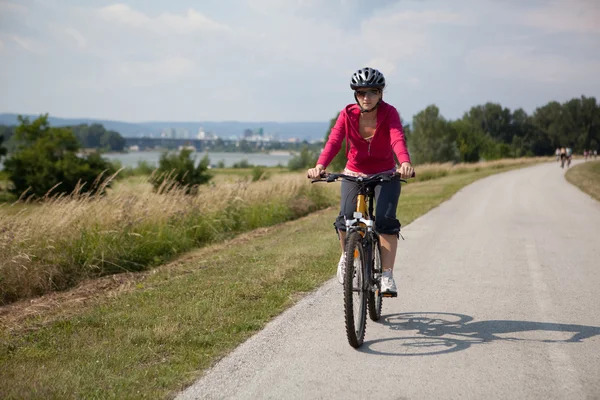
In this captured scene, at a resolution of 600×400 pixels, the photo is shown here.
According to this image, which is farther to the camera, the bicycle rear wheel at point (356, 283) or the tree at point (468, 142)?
the tree at point (468, 142)

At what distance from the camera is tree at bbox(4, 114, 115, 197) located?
43.9 meters

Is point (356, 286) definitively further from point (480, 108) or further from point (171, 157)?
point (480, 108)

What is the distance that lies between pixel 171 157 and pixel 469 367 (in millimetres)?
28898

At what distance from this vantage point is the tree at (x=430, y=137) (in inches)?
2972

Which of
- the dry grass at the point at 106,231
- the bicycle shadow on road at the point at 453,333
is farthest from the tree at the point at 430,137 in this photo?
the bicycle shadow on road at the point at 453,333

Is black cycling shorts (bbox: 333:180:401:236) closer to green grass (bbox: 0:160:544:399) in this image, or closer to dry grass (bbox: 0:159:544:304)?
green grass (bbox: 0:160:544:399)

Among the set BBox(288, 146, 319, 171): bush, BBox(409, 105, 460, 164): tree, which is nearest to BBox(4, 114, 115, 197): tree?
BBox(288, 146, 319, 171): bush

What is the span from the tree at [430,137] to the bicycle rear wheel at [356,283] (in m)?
71.1

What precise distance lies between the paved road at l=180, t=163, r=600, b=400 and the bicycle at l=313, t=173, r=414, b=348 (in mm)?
241

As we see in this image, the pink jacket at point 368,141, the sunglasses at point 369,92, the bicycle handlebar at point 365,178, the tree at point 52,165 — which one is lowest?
the tree at point 52,165

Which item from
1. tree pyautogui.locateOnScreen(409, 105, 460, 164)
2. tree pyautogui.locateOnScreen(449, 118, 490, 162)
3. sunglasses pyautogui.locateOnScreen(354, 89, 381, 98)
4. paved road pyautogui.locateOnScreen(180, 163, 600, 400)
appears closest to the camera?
paved road pyautogui.locateOnScreen(180, 163, 600, 400)

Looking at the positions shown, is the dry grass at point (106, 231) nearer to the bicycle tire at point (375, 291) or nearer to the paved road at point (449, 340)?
the paved road at point (449, 340)

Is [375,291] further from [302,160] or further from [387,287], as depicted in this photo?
[302,160]

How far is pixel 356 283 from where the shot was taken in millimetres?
4723
